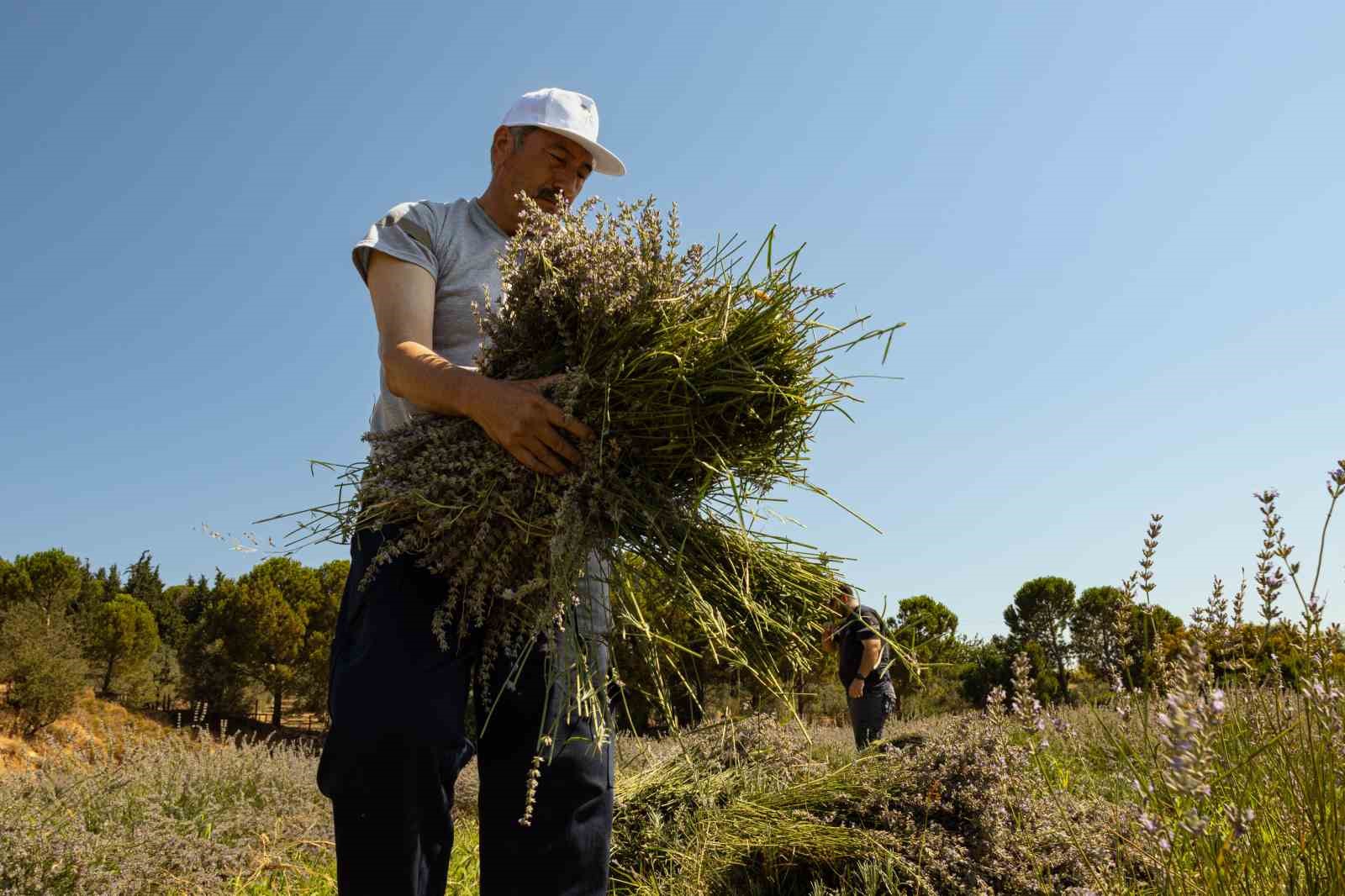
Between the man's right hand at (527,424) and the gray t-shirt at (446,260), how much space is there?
0.83 ft

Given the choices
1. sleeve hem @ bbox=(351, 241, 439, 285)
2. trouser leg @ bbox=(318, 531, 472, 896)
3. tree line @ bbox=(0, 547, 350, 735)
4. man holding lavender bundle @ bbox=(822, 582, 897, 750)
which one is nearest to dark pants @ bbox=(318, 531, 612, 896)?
trouser leg @ bbox=(318, 531, 472, 896)

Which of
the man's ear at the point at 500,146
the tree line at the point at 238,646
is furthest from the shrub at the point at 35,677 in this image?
the man's ear at the point at 500,146

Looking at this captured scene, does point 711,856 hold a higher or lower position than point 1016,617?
lower

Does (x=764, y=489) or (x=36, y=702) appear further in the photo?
A: (x=36, y=702)

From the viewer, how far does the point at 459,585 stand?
5.26 feet

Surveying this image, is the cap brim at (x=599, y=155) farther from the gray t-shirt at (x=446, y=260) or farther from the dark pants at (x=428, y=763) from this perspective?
the dark pants at (x=428, y=763)

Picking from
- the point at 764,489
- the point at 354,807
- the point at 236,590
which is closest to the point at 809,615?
the point at 764,489

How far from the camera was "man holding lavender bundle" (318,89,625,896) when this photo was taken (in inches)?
57.9

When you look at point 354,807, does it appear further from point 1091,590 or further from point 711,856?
point 1091,590

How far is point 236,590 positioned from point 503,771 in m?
22.7

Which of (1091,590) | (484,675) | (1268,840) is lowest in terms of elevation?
(1268,840)

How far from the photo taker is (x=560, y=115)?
1926mm

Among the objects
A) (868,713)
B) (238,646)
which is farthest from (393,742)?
(238,646)

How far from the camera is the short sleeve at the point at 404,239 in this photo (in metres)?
1.79
